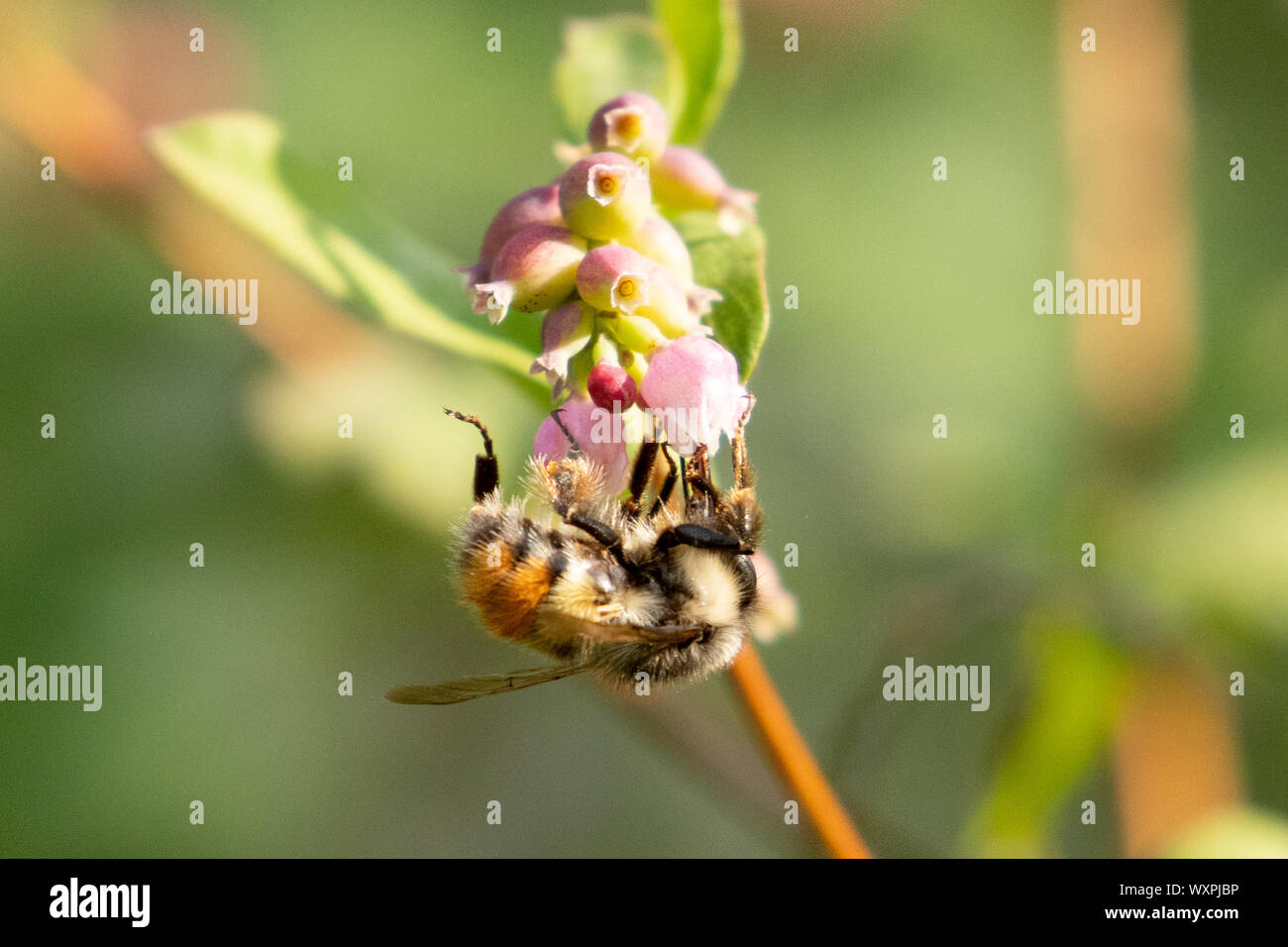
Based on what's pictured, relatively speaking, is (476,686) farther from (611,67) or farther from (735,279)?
(611,67)

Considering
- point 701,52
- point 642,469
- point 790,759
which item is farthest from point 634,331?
point 790,759

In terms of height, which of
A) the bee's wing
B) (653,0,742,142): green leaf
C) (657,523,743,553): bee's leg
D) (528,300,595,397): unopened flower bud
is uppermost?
(653,0,742,142): green leaf

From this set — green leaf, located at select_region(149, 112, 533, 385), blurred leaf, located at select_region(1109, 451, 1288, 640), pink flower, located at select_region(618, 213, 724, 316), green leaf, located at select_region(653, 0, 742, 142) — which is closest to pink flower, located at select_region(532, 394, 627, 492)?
green leaf, located at select_region(149, 112, 533, 385)

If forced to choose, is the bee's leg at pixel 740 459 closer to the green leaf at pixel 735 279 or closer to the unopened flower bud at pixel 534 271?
the green leaf at pixel 735 279

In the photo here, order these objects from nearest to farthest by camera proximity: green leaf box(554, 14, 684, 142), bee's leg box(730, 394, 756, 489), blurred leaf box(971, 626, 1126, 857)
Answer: bee's leg box(730, 394, 756, 489), green leaf box(554, 14, 684, 142), blurred leaf box(971, 626, 1126, 857)

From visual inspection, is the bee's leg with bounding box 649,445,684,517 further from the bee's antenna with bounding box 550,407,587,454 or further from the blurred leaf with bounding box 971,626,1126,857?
the blurred leaf with bounding box 971,626,1126,857

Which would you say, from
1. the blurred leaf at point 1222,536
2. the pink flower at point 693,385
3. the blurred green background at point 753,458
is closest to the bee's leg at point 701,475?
the pink flower at point 693,385
